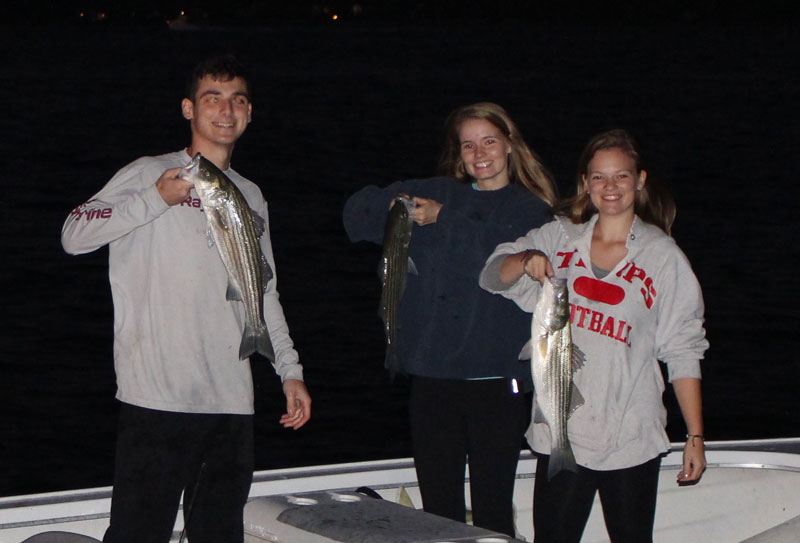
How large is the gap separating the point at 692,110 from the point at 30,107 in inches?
1302

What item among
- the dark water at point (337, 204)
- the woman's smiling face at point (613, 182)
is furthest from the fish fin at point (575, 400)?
the dark water at point (337, 204)

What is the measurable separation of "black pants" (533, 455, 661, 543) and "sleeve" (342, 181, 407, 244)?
4.40 ft

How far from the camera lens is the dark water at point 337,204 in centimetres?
1391

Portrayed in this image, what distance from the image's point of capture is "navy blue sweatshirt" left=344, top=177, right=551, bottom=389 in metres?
5.27

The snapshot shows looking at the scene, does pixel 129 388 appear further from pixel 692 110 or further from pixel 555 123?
pixel 692 110

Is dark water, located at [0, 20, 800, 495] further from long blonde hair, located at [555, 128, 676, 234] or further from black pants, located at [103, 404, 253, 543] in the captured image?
long blonde hair, located at [555, 128, 676, 234]

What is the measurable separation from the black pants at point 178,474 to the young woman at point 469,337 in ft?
3.02

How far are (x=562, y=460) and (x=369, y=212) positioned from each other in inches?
59.4

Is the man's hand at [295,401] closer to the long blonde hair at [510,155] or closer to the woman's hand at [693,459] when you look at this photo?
the long blonde hair at [510,155]

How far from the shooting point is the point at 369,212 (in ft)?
18.2

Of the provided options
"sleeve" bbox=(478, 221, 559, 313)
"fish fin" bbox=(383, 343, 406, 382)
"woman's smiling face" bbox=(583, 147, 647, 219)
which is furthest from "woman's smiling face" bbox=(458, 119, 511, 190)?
"fish fin" bbox=(383, 343, 406, 382)

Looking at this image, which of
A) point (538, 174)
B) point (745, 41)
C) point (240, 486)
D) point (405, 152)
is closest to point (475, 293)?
point (538, 174)

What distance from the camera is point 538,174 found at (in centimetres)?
555

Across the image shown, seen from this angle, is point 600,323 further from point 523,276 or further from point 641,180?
point 641,180
